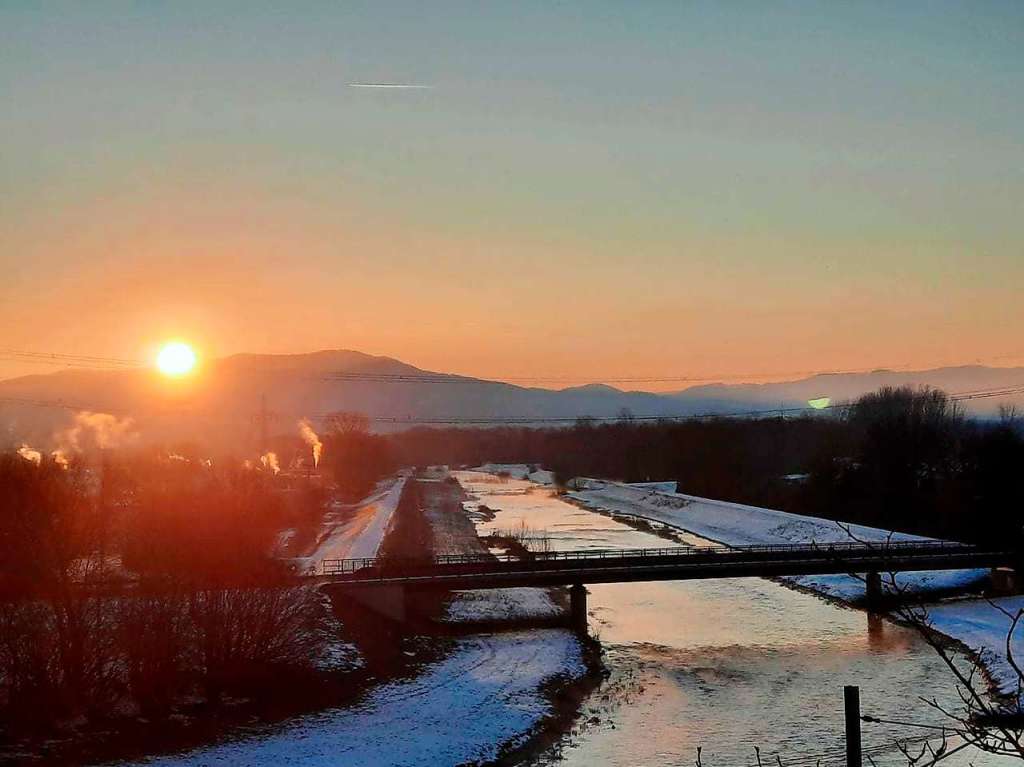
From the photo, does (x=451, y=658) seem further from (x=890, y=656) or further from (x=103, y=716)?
(x=890, y=656)

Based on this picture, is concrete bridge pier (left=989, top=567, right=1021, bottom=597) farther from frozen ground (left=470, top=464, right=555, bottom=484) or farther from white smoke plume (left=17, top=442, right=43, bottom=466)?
frozen ground (left=470, top=464, right=555, bottom=484)

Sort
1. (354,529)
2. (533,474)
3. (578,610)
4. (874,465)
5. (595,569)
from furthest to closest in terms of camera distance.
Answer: (533,474)
(874,465)
(354,529)
(595,569)
(578,610)

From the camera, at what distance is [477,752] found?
87.0ft

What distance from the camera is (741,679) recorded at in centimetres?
3228

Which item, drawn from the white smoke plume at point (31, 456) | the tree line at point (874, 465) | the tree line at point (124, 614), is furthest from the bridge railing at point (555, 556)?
the white smoke plume at point (31, 456)

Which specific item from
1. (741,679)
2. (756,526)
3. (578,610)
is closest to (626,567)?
(578,610)

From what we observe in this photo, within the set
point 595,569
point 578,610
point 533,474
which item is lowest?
point 533,474

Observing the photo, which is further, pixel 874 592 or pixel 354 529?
pixel 354 529

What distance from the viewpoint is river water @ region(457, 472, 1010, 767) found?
25047 mm

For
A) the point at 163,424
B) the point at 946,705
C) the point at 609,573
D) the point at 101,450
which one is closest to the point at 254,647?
the point at 609,573

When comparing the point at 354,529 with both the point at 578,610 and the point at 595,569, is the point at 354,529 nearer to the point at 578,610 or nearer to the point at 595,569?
the point at 595,569

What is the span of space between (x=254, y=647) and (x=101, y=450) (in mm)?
47325

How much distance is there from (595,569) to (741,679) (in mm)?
13648

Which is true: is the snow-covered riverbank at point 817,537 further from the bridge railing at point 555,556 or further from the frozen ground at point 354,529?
the frozen ground at point 354,529
